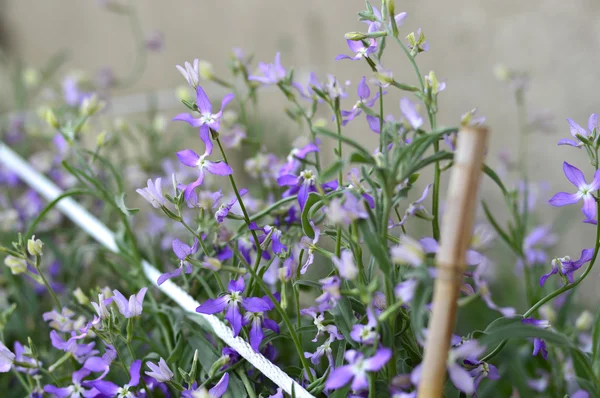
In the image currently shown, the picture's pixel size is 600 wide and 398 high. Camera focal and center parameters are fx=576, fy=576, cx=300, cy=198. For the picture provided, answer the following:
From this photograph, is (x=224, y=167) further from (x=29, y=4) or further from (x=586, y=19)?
(x=29, y=4)

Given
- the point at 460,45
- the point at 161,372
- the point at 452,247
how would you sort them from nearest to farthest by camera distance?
1. the point at 452,247
2. the point at 161,372
3. the point at 460,45

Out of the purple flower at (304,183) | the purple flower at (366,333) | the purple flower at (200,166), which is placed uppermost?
the purple flower at (200,166)

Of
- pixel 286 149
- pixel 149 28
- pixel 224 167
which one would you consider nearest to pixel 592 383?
pixel 224 167

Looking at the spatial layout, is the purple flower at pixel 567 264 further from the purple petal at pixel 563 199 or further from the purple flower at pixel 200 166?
the purple flower at pixel 200 166

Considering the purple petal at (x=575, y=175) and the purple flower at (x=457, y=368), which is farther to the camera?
the purple petal at (x=575, y=175)

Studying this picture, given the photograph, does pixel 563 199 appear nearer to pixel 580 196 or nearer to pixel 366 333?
pixel 580 196

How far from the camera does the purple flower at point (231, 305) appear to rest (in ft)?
1.42

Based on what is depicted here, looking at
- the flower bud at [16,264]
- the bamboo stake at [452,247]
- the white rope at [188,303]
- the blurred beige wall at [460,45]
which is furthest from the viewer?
the blurred beige wall at [460,45]

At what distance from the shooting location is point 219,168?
427mm

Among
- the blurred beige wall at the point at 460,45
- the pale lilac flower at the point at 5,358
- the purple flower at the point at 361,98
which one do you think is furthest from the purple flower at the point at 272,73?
the blurred beige wall at the point at 460,45

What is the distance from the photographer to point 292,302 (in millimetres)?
669

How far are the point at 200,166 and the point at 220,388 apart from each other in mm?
168

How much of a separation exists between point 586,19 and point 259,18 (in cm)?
81

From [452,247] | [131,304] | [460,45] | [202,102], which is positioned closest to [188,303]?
[131,304]
